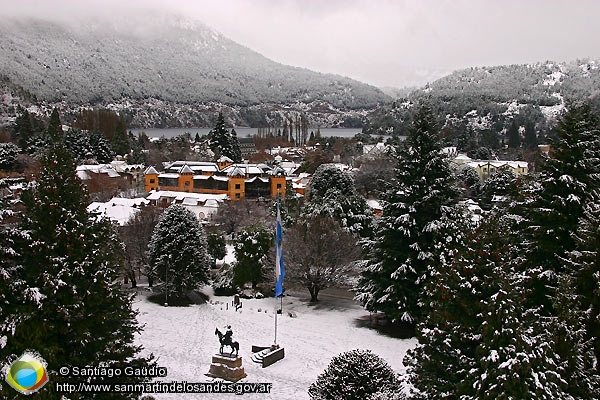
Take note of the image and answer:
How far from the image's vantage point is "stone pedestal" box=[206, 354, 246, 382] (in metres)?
15.1

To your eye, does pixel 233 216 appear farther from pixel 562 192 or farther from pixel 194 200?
pixel 562 192

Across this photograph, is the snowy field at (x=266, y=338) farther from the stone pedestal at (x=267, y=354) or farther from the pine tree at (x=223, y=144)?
the pine tree at (x=223, y=144)

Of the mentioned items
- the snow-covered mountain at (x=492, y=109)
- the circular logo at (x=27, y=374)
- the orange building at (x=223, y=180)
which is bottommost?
the orange building at (x=223, y=180)

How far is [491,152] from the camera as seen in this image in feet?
274

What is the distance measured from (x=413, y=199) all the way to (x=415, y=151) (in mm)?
1822

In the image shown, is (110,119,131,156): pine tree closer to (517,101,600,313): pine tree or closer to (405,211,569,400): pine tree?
(517,101,600,313): pine tree

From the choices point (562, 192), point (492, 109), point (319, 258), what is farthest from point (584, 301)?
point (492, 109)

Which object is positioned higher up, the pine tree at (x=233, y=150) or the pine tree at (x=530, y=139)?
the pine tree at (x=530, y=139)

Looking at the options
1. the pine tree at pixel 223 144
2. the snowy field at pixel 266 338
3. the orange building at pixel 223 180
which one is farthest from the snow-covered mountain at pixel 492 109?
the snowy field at pixel 266 338

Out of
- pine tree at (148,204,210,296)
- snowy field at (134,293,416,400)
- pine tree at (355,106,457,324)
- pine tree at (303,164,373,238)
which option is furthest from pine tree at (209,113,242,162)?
pine tree at (355,106,457,324)

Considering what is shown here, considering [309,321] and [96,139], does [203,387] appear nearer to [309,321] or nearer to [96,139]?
[309,321]

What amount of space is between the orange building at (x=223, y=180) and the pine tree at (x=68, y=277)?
38.1m

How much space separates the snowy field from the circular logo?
4.93 meters

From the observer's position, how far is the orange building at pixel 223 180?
51.5 m
